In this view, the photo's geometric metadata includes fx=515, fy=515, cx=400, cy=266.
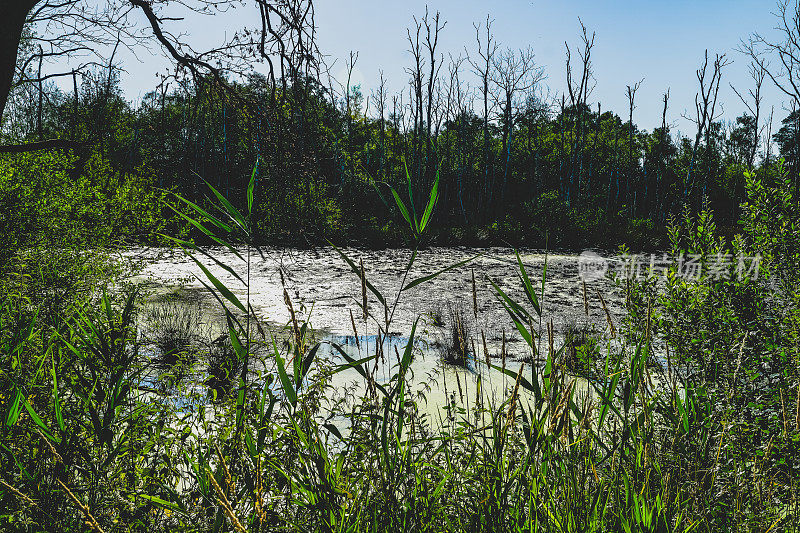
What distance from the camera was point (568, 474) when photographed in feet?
5.18

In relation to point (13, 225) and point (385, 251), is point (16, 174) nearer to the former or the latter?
point (13, 225)

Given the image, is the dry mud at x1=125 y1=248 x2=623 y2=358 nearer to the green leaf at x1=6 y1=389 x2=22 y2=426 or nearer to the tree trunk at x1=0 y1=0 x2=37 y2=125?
the tree trunk at x1=0 y1=0 x2=37 y2=125

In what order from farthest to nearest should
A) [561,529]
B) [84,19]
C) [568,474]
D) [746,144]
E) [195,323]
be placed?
[746,144] → [195,323] → [84,19] → [568,474] → [561,529]

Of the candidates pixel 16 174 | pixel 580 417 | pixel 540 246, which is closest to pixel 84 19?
pixel 16 174

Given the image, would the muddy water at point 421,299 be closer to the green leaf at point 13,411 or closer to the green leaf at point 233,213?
the green leaf at point 233,213

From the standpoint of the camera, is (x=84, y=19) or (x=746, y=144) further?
(x=746, y=144)

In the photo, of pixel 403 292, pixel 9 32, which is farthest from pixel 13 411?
pixel 403 292

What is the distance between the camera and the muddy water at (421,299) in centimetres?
552

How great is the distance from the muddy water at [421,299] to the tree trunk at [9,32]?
1867 mm

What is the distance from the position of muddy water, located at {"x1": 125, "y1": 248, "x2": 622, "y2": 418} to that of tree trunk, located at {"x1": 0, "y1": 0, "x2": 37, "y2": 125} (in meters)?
1.87

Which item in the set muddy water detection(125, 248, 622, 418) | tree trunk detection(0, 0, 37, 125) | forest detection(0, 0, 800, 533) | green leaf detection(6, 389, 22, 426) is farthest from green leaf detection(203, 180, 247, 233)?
muddy water detection(125, 248, 622, 418)

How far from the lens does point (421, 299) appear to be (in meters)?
9.85

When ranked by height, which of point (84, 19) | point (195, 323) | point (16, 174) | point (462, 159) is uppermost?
point (462, 159)

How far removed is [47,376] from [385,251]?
17057 millimetres
